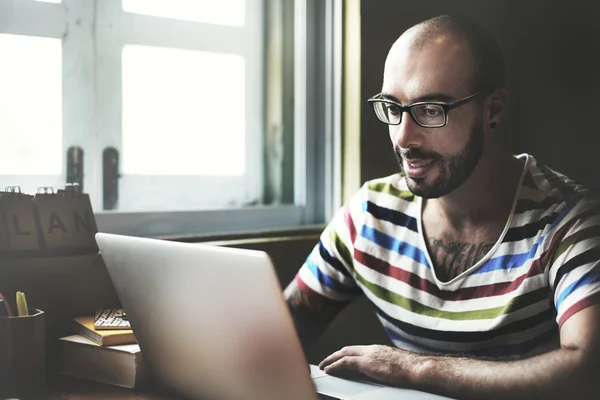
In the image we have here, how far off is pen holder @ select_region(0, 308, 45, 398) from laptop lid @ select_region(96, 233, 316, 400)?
16 centimetres

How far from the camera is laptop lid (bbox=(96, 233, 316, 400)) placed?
772mm

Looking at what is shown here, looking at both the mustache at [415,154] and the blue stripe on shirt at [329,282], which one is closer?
the mustache at [415,154]

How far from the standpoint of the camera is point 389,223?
1479 millimetres

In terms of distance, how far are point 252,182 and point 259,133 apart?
0.14m

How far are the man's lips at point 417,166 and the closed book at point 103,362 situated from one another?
654mm

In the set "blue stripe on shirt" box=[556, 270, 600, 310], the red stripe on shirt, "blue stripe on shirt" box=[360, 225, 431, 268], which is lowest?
the red stripe on shirt

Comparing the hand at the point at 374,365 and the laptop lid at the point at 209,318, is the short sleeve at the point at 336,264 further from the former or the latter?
the laptop lid at the point at 209,318

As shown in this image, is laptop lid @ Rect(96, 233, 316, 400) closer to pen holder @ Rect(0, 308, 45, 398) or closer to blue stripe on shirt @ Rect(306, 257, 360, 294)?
pen holder @ Rect(0, 308, 45, 398)

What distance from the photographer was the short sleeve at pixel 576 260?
115 centimetres

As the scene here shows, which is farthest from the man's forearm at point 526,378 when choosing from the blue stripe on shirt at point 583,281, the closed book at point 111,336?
the closed book at point 111,336

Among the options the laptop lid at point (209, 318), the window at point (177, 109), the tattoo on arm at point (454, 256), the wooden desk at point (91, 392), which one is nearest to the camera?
the laptop lid at point (209, 318)

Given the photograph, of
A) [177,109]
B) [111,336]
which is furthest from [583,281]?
[177,109]

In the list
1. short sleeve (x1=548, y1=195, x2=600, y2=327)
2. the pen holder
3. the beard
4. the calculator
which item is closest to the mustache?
the beard

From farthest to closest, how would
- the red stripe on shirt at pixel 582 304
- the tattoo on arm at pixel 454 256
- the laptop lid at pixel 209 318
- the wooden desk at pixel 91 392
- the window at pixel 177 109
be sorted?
the window at pixel 177 109
the tattoo on arm at pixel 454 256
the red stripe on shirt at pixel 582 304
the wooden desk at pixel 91 392
the laptop lid at pixel 209 318
